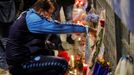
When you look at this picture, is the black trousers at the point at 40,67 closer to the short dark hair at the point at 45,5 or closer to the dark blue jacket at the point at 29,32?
the dark blue jacket at the point at 29,32

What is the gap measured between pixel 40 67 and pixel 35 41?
410 mm

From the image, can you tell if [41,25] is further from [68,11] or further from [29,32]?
[68,11]

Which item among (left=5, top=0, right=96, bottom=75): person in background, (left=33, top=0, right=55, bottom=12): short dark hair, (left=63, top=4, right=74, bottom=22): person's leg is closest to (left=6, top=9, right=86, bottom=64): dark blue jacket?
(left=5, top=0, right=96, bottom=75): person in background

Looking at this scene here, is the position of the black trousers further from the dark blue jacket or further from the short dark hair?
the short dark hair

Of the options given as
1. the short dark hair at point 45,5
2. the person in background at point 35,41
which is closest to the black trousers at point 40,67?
the person in background at point 35,41

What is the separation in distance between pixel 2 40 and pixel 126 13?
158 inches

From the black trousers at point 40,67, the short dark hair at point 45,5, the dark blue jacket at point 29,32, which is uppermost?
the short dark hair at point 45,5

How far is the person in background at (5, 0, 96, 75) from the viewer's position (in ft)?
20.4

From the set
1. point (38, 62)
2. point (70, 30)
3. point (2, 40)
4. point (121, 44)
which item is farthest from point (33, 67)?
point (2, 40)

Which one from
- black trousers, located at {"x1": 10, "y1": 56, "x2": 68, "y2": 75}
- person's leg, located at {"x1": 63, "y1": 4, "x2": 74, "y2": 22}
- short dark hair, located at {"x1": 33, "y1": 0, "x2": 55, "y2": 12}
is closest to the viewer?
short dark hair, located at {"x1": 33, "y1": 0, "x2": 55, "y2": 12}

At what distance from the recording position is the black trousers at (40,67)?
653 centimetres

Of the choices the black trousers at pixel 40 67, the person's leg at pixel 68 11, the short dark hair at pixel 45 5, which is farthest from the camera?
the person's leg at pixel 68 11

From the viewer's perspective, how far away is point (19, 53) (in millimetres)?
6453

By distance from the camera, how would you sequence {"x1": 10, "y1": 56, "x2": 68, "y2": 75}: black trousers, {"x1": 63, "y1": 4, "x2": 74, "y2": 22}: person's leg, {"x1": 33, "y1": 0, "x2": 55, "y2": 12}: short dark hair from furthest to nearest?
{"x1": 63, "y1": 4, "x2": 74, "y2": 22}: person's leg < {"x1": 10, "y1": 56, "x2": 68, "y2": 75}: black trousers < {"x1": 33, "y1": 0, "x2": 55, "y2": 12}: short dark hair
